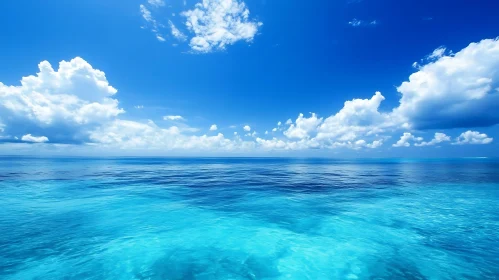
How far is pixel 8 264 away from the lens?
925 cm

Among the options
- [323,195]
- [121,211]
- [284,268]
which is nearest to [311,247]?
[284,268]

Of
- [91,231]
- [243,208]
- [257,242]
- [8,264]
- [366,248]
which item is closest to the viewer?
[8,264]

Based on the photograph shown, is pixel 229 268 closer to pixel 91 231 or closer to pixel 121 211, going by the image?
pixel 91 231

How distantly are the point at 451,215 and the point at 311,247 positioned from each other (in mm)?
14290

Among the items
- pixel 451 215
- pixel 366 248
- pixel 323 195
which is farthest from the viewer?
pixel 323 195

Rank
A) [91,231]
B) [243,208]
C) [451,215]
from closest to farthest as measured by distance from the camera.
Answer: [91,231]
[451,215]
[243,208]

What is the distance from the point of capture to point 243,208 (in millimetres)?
19047

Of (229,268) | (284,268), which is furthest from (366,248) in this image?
(229,268)

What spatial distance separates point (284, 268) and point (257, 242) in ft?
9.28

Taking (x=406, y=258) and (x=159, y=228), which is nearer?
(x=406, y=258)

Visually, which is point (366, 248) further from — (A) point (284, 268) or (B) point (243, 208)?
(B) point (243, 208)

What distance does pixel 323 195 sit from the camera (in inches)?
965

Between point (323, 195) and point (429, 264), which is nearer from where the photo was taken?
point (429, 264)

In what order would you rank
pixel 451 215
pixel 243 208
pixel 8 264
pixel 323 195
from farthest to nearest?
pixel 323 195 → pixel 243 208 → pixel 451 215 → pixel 8 264
